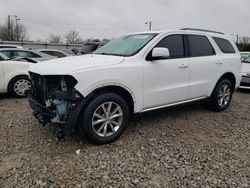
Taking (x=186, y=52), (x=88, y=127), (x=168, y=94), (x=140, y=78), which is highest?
(x=186, y=52)

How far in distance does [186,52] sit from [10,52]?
22.2 feet

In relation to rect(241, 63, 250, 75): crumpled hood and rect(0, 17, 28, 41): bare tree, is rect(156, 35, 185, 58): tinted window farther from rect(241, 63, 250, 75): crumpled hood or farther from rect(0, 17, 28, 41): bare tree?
rect(0, 17, 28, 41): bare tree

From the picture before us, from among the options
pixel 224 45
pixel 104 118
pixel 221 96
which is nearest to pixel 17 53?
pixel 104 118

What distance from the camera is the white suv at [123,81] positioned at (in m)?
3.12

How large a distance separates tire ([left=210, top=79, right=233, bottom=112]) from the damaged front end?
315cm

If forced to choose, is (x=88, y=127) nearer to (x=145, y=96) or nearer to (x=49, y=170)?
(x=49, y=170)

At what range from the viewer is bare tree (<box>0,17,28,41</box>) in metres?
52.7

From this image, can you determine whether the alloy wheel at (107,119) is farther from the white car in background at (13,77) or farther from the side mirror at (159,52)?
the white car in background at (13,77)

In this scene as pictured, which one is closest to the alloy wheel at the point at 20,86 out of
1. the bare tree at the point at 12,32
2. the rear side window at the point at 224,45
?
the rear side window at the point at 224,45

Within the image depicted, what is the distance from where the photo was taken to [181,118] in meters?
4.70

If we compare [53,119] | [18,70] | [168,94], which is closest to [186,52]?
[168,94]

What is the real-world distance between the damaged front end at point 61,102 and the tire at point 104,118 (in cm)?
17

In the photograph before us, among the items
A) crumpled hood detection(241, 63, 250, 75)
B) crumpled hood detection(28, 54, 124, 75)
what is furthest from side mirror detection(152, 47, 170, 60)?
crumpled hood detection(241, 63, 250, 75)

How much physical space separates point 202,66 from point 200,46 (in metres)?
0.43
